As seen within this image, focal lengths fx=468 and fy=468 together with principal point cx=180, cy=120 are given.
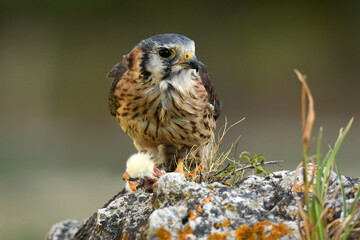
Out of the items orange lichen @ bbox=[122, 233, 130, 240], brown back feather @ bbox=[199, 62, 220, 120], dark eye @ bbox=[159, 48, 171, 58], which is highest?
dark eye @ bbox=[159, 48, 171, 58]

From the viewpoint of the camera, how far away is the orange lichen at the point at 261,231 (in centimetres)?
102

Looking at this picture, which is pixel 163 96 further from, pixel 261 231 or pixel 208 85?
pixel 261 231

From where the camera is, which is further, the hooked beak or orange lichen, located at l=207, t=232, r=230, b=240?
the hooked beak

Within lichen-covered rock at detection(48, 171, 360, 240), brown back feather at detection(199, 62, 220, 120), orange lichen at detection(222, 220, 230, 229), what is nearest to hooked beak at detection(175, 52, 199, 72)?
→ brown back feather at detection(199, 62, 220, 120)

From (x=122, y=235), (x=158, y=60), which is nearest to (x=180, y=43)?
(x=158, y=60)

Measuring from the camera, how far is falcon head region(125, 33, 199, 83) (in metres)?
1.88

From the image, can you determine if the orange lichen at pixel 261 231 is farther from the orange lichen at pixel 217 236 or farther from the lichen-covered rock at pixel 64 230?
the lichen-covered rock at pixel 64 230

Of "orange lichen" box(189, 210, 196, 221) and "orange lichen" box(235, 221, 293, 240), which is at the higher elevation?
"orange lichen" box(189, 210, 196, 221)

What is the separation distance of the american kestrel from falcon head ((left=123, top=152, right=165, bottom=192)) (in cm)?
49

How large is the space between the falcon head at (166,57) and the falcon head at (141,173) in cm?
49

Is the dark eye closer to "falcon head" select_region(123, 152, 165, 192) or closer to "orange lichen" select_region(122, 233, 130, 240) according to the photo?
"falcon head" select_region(123, 152, 165, 192)

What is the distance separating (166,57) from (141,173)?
0.61m

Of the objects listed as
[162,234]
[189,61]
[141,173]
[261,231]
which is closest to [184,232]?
[162,234]

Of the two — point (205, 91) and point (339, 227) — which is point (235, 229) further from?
point (205, 91)
